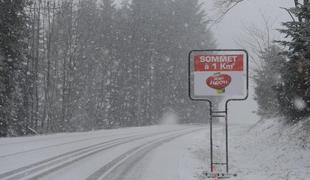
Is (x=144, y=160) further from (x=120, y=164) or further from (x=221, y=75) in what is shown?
(x=221, y=75)

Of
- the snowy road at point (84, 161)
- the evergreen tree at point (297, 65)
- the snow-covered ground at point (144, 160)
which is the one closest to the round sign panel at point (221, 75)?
the evergreen tree at point (297, 65)

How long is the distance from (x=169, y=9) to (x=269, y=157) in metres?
49.1

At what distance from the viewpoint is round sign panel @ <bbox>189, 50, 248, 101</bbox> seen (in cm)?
1379

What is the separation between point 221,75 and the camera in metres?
13.8

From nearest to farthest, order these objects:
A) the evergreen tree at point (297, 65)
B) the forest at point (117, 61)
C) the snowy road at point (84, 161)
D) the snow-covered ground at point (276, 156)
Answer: the snowy road at point (84, 161) < the snow-covered ground at point (276, 156) < the evergreen tree at point (297, 65) < the forest at point (117, 61)

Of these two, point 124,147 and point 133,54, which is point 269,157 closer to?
point 124,147

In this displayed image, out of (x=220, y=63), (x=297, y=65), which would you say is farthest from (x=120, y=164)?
(x=297, y=65)

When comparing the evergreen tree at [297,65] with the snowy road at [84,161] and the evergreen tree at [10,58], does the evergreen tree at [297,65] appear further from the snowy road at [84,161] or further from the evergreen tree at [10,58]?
the evergreen tree at [10,58]

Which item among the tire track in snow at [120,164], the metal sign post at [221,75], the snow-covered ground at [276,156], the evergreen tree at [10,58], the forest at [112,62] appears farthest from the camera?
the forest at [112,62]

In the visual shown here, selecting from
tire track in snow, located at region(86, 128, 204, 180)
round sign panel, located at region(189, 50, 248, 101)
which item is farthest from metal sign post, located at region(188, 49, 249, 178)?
tire track in snow, located at region(86, 128, 204, 180)

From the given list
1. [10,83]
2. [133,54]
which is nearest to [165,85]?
[133,54]

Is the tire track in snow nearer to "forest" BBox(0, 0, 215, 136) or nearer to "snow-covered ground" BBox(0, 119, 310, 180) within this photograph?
"snow-covered ground" BBox(0, 119, 310, 180)

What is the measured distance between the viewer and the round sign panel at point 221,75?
543 inches

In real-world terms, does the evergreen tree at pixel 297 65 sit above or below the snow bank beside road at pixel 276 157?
above
